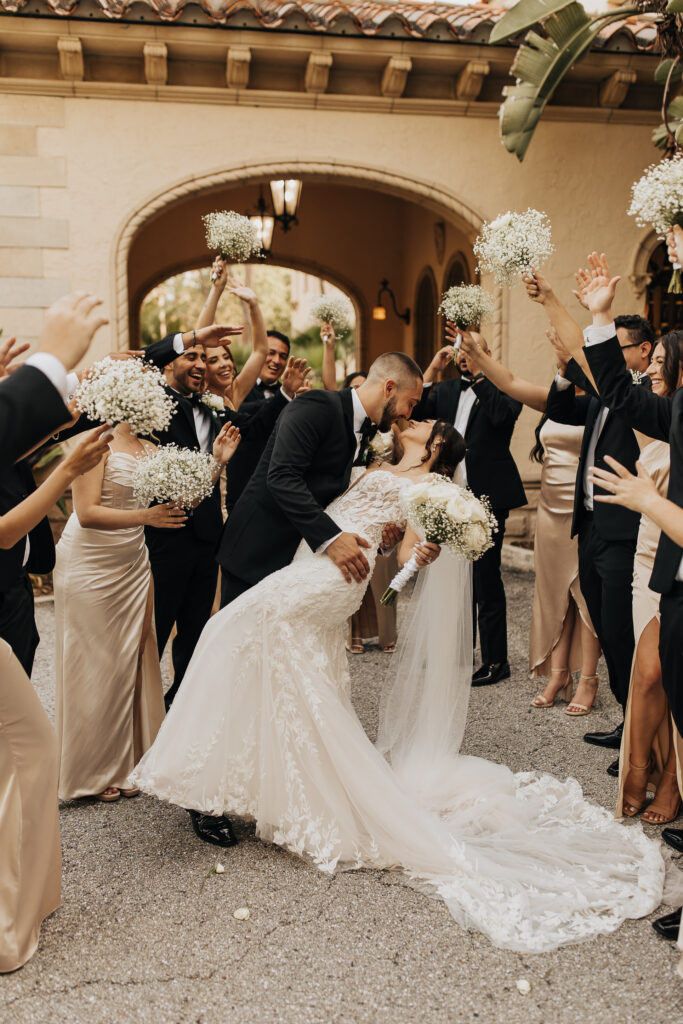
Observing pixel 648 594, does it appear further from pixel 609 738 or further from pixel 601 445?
pixel 609 738

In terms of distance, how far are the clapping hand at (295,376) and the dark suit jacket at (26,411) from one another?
346cm

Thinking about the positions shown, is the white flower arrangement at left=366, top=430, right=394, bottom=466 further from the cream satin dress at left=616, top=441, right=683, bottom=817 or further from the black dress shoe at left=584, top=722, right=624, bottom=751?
the black dress shoe at left=584, top=722, right=624, bottom=751

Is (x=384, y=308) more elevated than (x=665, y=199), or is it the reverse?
(x=384, y=308)

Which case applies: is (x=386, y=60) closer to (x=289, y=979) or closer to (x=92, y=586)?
(x=92, y=586)

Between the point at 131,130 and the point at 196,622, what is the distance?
626cm

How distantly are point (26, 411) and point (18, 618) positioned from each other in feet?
5.10

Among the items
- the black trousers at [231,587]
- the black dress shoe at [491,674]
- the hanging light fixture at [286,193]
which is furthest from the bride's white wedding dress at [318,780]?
the hanging light fixture at [286,193]

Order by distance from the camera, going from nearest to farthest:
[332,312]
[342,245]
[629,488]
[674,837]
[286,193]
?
[629,488]
[674,837]
[332,312]
[286,193]
[342,245]

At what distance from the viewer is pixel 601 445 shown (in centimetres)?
496

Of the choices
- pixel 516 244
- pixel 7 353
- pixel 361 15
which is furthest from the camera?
pixel 361 15

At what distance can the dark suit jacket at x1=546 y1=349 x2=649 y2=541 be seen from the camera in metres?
4.71

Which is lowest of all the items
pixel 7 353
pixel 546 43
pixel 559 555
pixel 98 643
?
pixel 98 643

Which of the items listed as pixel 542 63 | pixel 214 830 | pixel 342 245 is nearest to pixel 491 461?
pixel 214 830

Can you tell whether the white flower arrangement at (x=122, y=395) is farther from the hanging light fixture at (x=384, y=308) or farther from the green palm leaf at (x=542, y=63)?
the hanging light fixture at (x=384, y=308)
